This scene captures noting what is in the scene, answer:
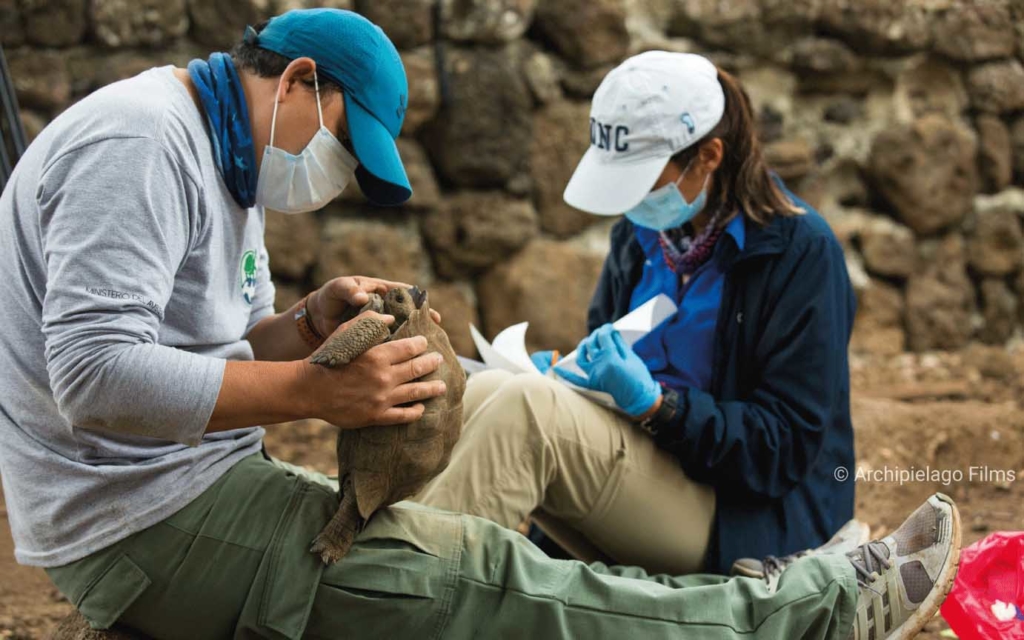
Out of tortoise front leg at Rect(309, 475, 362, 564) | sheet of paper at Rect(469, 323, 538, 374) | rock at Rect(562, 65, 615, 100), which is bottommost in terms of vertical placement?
sheet of paper at Rect(469, 323, 538, 374)

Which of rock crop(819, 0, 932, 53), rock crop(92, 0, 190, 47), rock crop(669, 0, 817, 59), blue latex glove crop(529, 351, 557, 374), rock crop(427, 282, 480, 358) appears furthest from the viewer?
rock crop(819, 0, 932, 53)

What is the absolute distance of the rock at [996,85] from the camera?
4.35 metres

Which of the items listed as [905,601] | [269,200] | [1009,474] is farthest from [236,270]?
[1009,474]

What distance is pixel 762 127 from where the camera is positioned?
4.12 metres

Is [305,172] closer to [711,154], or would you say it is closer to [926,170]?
[711,154]

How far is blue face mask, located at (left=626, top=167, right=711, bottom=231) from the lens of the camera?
90.5 inches

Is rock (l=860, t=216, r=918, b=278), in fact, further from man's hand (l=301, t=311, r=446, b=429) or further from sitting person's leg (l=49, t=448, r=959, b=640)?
man's hand (l=301, t=311, r=446, b=429)

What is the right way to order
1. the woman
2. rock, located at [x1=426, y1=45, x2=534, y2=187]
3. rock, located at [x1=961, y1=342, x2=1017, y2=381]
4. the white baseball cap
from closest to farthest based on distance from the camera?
the woman → the white baseball cap → rock, located at [x1=426, y1=45, x2=534, y2=187] → rock, located at [x1=961, y1=342, x2=1017, y2=381]

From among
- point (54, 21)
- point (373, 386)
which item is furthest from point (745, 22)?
point (373, 386)

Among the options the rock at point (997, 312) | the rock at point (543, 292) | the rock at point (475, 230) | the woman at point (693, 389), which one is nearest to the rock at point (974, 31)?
the rock at point (997, 312)

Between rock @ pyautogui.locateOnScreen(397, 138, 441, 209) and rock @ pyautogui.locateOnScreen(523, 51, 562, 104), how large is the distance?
0.46 meters

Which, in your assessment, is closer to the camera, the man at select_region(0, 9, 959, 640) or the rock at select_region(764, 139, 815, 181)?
the man at select_region(0, 9, 959, 640)

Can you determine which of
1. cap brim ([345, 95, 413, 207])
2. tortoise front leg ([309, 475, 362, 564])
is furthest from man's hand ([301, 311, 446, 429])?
cap brim ([345, 95, 413, 207])

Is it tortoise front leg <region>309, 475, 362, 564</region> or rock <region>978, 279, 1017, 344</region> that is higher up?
tortoise front leg <region>309, 475, 362, 564</region>
